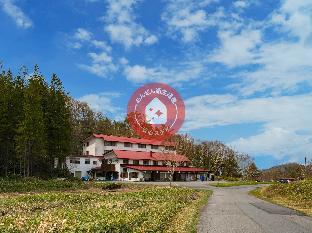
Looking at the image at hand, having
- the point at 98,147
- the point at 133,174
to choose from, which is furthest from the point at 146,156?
the point at 98,147

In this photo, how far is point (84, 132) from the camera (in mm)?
114625

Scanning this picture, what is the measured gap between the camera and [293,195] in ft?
148

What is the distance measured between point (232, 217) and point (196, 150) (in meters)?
104

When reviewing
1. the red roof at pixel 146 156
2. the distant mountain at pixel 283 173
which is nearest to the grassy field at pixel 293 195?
the red roof at pixel 146 156

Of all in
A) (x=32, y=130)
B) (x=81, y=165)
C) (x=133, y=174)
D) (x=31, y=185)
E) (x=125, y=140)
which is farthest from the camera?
A: (x=125, y=140)

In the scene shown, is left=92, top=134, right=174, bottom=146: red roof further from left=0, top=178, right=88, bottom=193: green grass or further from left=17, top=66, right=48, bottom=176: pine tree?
left=0, top=178, right=88, bottom=193: green grass

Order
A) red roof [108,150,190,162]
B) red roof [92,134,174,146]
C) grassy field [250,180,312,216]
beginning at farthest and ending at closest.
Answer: red roof [92,134,174,146]
red roof [108,150,190,162]
grassy field [250,180,312,216]

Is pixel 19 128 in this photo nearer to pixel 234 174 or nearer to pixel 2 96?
pixel 2 96

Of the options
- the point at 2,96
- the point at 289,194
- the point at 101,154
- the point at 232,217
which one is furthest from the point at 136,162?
the point at 232,217

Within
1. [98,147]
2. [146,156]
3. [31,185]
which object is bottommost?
[31,185]

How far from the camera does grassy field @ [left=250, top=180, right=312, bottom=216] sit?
1512 inches

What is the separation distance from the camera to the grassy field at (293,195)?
38.4 m

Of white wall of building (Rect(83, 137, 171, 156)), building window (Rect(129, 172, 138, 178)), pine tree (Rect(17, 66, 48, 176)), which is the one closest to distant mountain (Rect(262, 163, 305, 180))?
white wall of building (Rect(83, 137, 171, 156))

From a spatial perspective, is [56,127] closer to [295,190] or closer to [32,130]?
[32,130]
